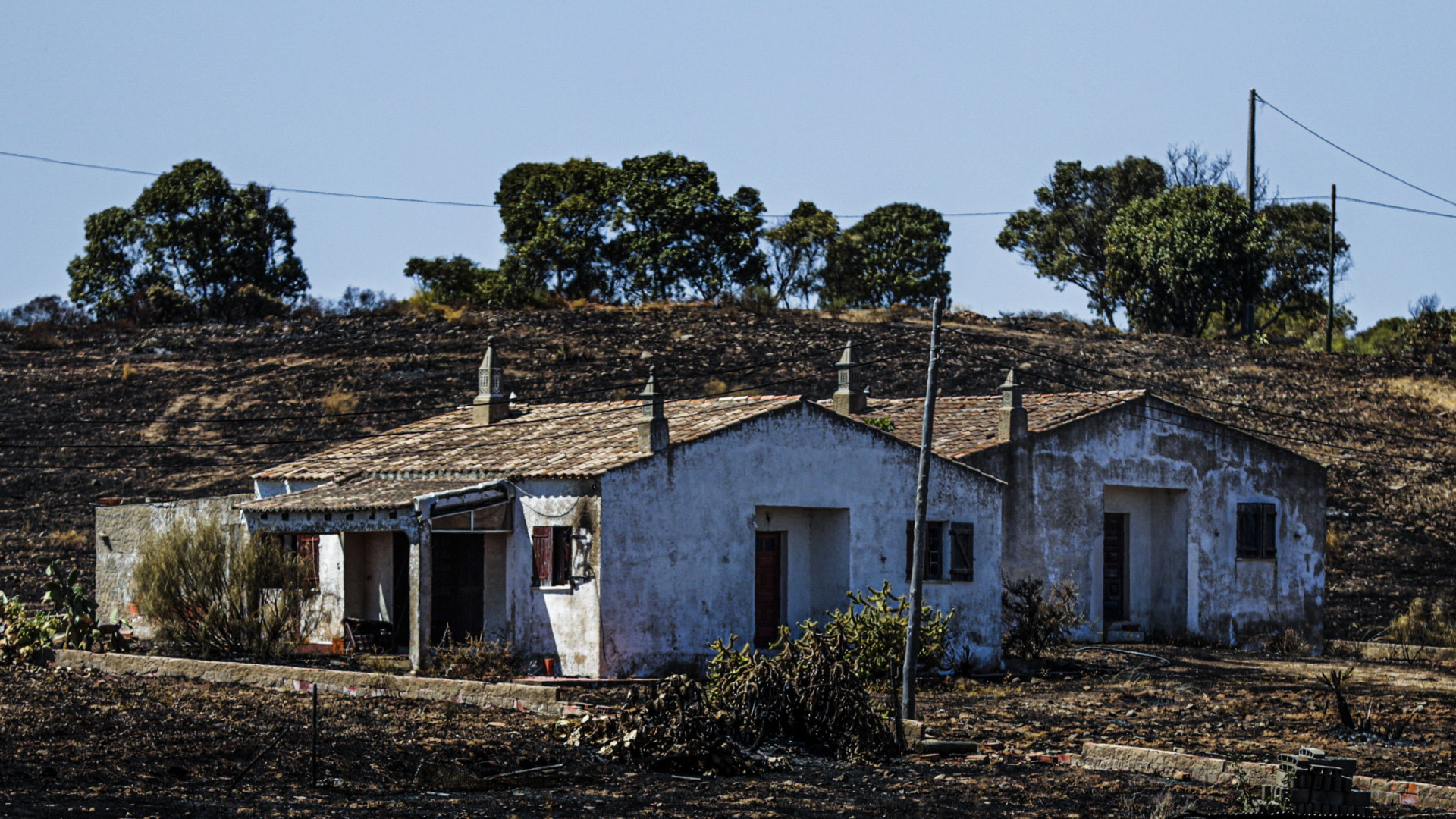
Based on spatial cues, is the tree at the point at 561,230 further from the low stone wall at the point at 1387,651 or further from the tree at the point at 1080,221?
the low stone wall at the point at 1387,651

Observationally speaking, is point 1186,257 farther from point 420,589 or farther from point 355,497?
point 420,589

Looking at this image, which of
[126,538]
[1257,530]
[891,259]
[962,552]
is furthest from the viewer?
[891,259]

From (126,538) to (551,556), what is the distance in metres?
9.65

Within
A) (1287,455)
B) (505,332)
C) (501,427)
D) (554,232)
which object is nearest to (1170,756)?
(501,427)

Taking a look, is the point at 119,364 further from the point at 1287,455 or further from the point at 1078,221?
the point at 1078,221

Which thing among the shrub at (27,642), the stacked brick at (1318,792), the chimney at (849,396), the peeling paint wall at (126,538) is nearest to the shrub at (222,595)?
the shrub at (27,642)

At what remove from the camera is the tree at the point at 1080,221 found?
65.6 m

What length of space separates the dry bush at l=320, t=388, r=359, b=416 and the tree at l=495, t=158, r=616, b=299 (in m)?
17.0

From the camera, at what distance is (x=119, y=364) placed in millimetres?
47438

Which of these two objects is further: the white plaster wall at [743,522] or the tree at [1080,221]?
the tree at [1080,221]

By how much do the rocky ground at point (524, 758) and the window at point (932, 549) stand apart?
3.79 m

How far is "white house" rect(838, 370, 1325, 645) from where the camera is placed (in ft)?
88.1

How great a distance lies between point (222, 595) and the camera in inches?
850

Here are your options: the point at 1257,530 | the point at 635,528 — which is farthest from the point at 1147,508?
the point at 635,528
